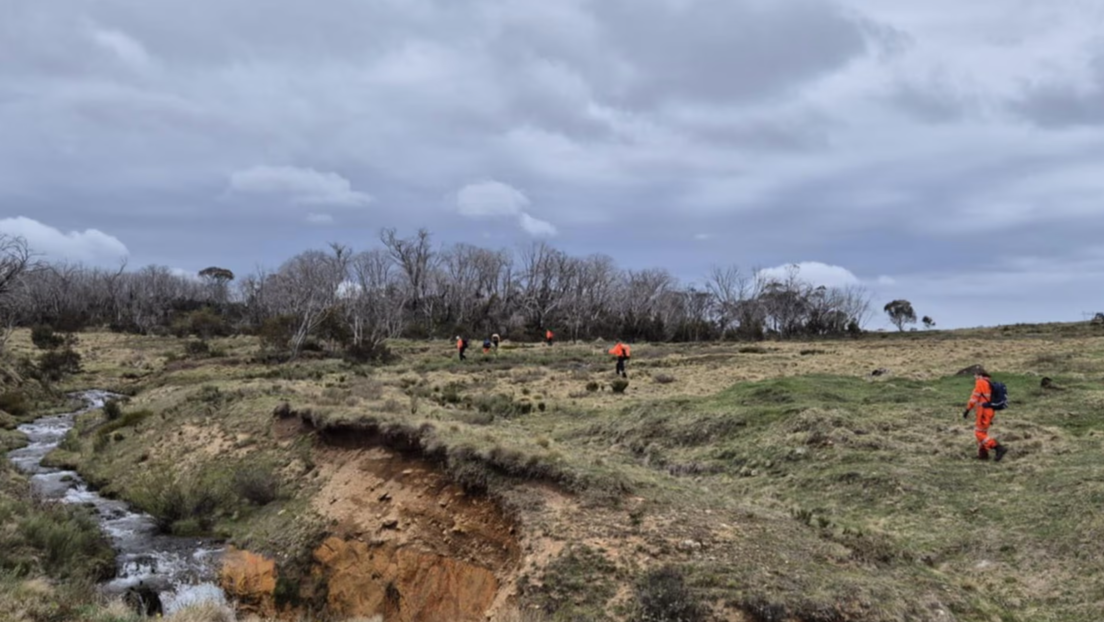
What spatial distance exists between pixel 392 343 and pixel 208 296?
247ft

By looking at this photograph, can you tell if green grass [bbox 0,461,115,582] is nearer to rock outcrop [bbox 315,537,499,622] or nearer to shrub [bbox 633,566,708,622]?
rock outcrop [bbox 315,537,499,622]

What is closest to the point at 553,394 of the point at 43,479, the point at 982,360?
the point at 43,479

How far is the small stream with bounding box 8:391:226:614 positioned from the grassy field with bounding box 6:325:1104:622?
605 millimetres

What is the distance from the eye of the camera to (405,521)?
13008 millimetres

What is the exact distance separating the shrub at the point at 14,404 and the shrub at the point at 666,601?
29996 millimetres

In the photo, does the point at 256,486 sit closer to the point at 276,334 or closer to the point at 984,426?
the point at 984,426

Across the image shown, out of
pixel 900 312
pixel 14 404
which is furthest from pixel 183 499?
pixel 900 312

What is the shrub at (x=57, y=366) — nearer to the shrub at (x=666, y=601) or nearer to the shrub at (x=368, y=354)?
the shrub at (x=368, y=354)

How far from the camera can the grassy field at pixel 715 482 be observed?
9047 millimetres

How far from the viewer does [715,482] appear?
14.8m

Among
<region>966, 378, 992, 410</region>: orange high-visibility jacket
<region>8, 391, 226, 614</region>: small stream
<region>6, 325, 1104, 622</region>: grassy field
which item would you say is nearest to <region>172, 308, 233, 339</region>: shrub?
<region>6, 325, 1104, 622</region>: grassy field

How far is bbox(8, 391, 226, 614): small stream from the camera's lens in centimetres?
1222

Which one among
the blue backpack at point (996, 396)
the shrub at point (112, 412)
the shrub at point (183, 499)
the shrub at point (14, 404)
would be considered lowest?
the shrub at point (183, 499)

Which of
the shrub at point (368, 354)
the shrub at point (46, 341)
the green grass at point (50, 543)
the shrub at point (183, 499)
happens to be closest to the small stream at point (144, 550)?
the shrub at point (183, 499)
